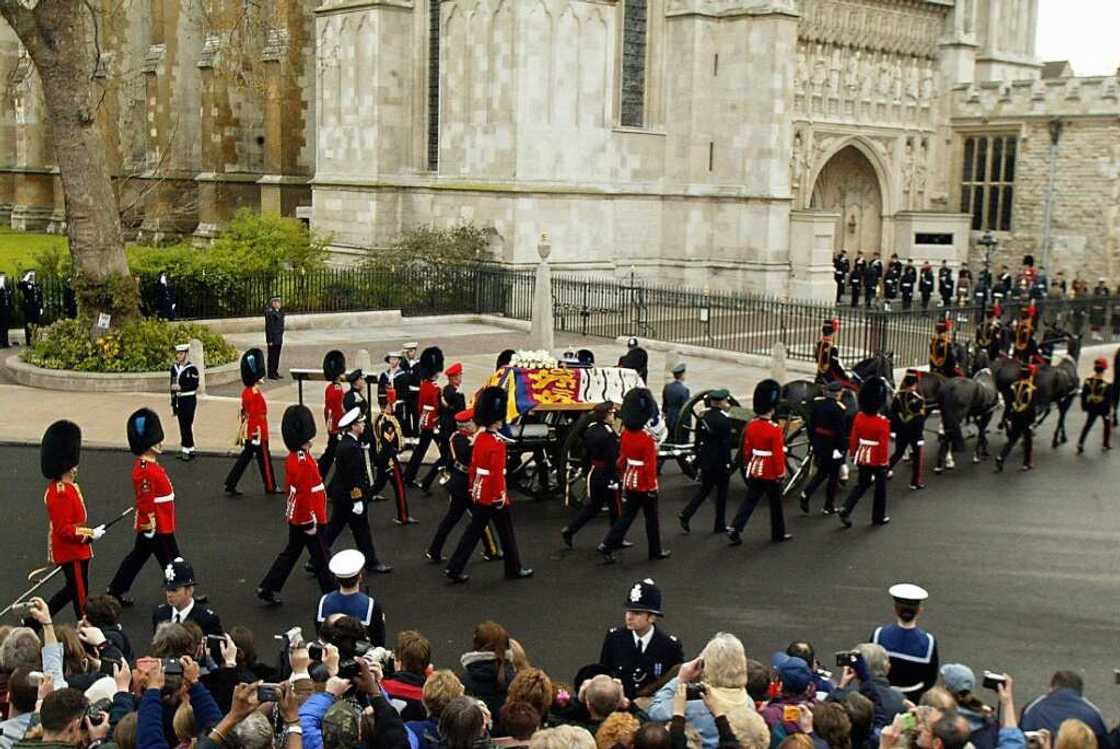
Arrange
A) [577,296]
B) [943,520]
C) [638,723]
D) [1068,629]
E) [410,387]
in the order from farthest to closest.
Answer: [577,296] → [410,387] → [943,520] → [1068,629] → [638,723]

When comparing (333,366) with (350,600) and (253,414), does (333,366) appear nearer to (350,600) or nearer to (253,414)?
(253,414)

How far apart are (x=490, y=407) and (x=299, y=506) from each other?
1775 millimetres

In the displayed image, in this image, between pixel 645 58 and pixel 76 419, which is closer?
pixel 76 419

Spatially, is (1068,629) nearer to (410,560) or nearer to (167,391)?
(410,560)

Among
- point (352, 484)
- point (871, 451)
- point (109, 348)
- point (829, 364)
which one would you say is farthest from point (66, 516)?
point (109, 348)

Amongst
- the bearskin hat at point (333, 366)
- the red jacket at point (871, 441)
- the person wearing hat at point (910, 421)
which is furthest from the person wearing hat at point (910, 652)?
the bearskin hat at point (333, 366)

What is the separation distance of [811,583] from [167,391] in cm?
1160

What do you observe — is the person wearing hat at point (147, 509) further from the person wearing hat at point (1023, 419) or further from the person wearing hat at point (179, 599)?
the person wearing hat at point (1023, 419)

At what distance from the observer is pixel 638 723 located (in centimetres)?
541

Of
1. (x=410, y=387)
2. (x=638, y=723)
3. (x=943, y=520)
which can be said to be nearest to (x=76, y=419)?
(x=410, y=387)

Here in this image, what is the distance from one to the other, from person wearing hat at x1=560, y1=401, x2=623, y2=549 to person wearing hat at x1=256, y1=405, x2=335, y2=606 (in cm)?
256

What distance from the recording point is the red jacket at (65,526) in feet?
30.2

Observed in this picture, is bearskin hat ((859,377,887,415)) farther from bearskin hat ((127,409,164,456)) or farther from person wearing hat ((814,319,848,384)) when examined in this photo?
bearskin hat ((127,409,164,456))

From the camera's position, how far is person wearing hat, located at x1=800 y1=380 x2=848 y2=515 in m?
13.4
